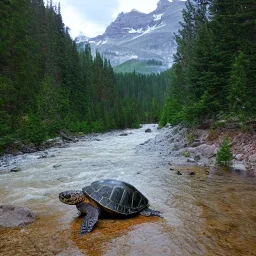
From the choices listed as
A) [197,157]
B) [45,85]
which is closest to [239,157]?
[197,157]

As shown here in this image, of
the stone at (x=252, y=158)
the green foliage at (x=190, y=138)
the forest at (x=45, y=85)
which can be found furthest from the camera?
the forest at (x=45, y=85)

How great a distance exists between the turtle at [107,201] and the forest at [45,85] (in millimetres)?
12879

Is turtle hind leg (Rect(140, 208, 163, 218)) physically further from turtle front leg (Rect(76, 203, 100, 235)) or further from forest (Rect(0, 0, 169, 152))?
forest (Rect(0, 0, 169, 152))

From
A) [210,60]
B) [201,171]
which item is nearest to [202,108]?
[210,60]

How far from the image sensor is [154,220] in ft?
21.2

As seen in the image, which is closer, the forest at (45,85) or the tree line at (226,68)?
the tree line at (226,68)

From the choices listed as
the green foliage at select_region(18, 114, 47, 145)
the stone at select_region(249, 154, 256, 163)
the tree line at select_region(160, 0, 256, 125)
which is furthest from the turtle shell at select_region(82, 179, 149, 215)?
the green foliage at select_region(18, 114, 47, 145)

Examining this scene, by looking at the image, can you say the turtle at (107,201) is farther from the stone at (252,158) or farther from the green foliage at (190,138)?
the green foliage at (190,138)

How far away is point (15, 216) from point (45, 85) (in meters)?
32.8

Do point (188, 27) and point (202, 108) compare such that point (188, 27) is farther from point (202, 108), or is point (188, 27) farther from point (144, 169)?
point (144, 169)

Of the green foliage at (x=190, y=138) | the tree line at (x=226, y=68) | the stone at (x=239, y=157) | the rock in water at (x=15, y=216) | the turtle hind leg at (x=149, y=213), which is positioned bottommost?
the rock in water at (x=15, y=216)

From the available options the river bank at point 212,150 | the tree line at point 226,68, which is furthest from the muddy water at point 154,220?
the tree line at point 226,68

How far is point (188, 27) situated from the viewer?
115 feet

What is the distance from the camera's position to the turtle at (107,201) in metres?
6.48
